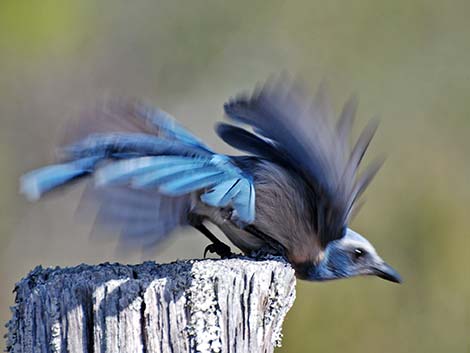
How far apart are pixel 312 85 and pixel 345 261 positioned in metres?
2.63

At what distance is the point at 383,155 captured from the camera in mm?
5051

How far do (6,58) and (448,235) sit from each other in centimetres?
274

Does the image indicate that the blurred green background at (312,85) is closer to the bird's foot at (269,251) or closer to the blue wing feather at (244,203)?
the bird's foot at (269,251)

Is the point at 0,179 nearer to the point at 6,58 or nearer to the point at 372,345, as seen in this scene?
the point at 6,58

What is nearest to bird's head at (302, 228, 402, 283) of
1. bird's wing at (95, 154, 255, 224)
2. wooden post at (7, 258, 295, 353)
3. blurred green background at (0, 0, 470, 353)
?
bird's wing at (95, 154, 255, 224)

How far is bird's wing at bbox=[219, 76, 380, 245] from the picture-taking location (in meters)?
2.45

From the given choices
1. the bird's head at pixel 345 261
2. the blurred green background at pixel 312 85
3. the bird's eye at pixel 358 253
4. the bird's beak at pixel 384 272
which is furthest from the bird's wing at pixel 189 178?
the blurred green background at pixel 312 85

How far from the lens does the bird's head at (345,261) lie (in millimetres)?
2650

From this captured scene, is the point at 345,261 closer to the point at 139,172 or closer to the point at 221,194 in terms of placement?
the point at 221,194

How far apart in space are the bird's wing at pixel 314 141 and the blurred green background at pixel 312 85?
6.61 feet

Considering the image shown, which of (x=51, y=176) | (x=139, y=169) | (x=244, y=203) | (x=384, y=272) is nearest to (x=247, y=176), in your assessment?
(x=244, y=203)

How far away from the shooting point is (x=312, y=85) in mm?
5238

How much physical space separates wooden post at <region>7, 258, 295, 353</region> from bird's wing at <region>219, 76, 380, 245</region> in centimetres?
50

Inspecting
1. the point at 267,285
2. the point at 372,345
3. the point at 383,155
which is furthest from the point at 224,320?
the point at 383,155
